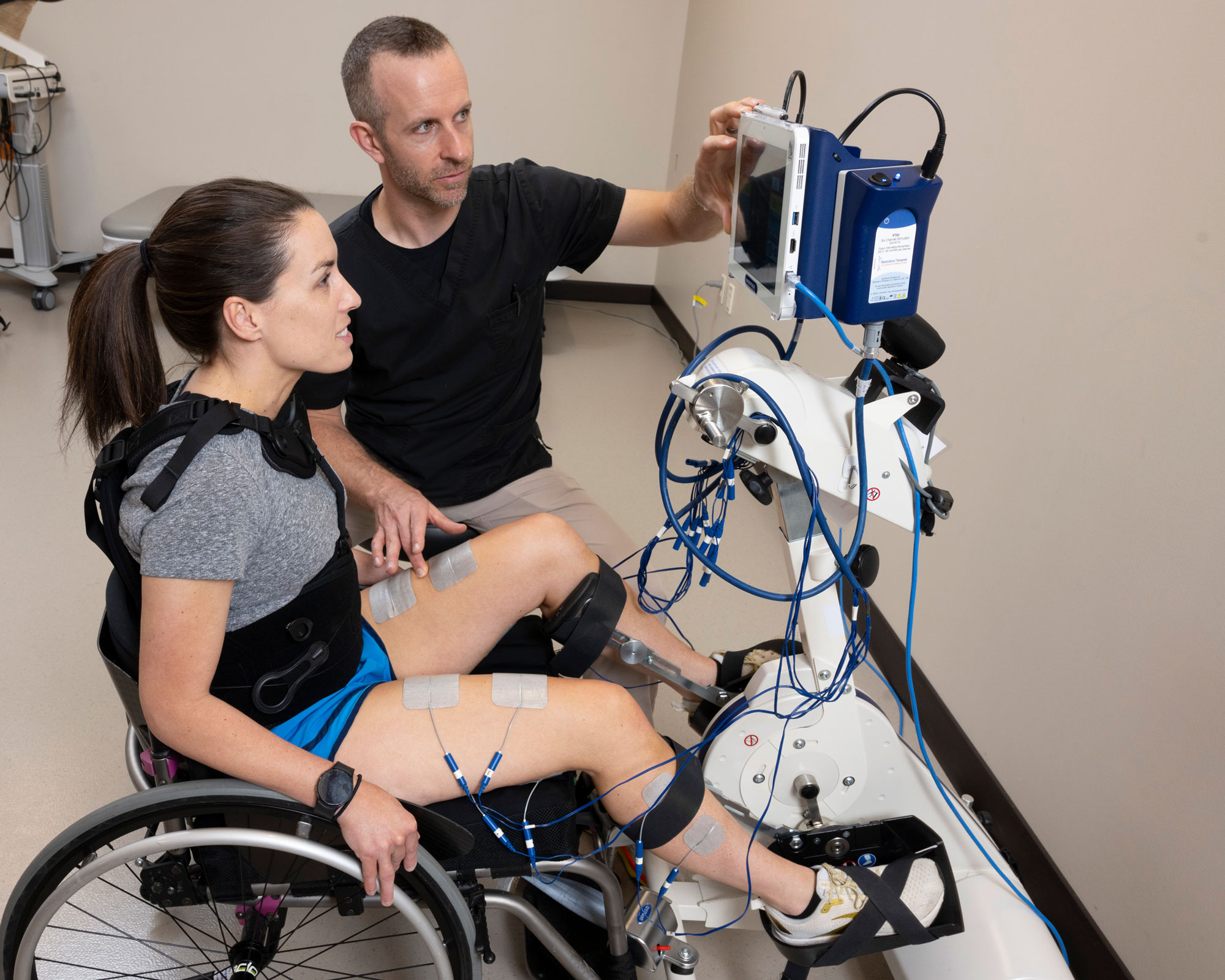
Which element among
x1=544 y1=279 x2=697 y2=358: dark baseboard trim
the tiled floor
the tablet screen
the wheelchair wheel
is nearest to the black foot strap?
the tiled floor

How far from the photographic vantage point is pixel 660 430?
4.44 feet

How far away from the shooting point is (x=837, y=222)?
44.2 inches

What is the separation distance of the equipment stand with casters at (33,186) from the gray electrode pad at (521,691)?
4.01 m

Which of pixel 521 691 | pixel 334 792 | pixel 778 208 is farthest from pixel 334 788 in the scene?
pixel 778 208

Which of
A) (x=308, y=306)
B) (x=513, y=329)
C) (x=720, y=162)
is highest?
(x=720, y=162)

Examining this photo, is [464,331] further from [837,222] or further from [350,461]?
[837,222]

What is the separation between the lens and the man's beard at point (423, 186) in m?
1.69

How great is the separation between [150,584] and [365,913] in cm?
93

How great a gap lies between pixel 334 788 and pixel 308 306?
58 centimetres

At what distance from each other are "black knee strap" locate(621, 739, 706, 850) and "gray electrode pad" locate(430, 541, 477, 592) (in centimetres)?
43

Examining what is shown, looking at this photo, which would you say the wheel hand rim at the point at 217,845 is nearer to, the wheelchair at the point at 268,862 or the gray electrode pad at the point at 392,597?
the wheelchair at the point at 268,862

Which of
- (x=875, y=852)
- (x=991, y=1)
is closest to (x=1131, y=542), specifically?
(x=875, y=852)

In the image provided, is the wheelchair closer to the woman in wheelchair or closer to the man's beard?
the woman in wheelchair

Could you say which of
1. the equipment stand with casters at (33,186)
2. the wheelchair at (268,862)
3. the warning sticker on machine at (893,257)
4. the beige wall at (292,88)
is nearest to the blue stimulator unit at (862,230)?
the warning sticker on machine at (893,257)
